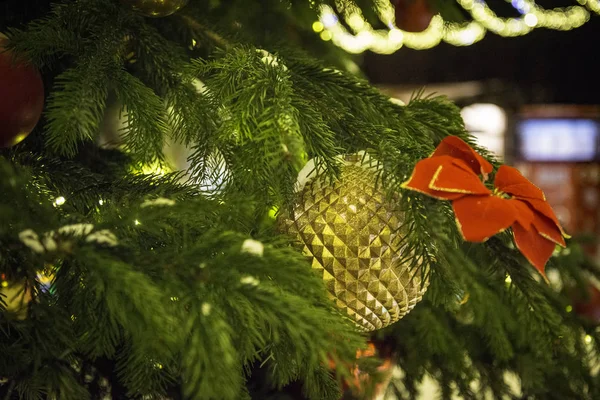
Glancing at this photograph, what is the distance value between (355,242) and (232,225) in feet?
0.30

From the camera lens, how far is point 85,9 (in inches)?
21.2

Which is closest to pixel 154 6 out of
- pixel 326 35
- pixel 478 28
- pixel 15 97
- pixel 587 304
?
pixel 15 97

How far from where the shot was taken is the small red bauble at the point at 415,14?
2.46 feet

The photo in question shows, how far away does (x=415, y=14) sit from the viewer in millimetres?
749

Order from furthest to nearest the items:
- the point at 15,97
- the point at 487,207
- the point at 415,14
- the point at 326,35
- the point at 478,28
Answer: the point at 478,28 → the point at 326,35 → the point at 415,14 → the point at 15,97 → the point at 487,207

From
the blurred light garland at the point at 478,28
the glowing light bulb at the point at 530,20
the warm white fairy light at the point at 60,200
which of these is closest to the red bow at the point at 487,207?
the warm white fairy light at the point at 60,200

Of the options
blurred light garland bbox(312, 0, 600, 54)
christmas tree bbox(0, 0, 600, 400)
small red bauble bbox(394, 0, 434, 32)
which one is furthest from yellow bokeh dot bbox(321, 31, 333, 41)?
blurred light garland bbox(312, 0, 600, 54)

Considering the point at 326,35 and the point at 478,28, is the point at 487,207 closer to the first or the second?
the point at 326,35

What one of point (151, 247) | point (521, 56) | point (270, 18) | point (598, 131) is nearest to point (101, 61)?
point (151, 247)

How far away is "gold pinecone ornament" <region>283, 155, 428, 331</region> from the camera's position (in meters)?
0.45

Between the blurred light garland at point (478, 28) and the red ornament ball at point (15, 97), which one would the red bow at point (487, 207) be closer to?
the red ornament ball at point (15, 97)

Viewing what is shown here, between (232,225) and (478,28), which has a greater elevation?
(232,225)

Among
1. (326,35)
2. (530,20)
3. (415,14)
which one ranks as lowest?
(530,20)

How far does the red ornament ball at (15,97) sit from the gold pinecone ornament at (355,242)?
0.24 metres
